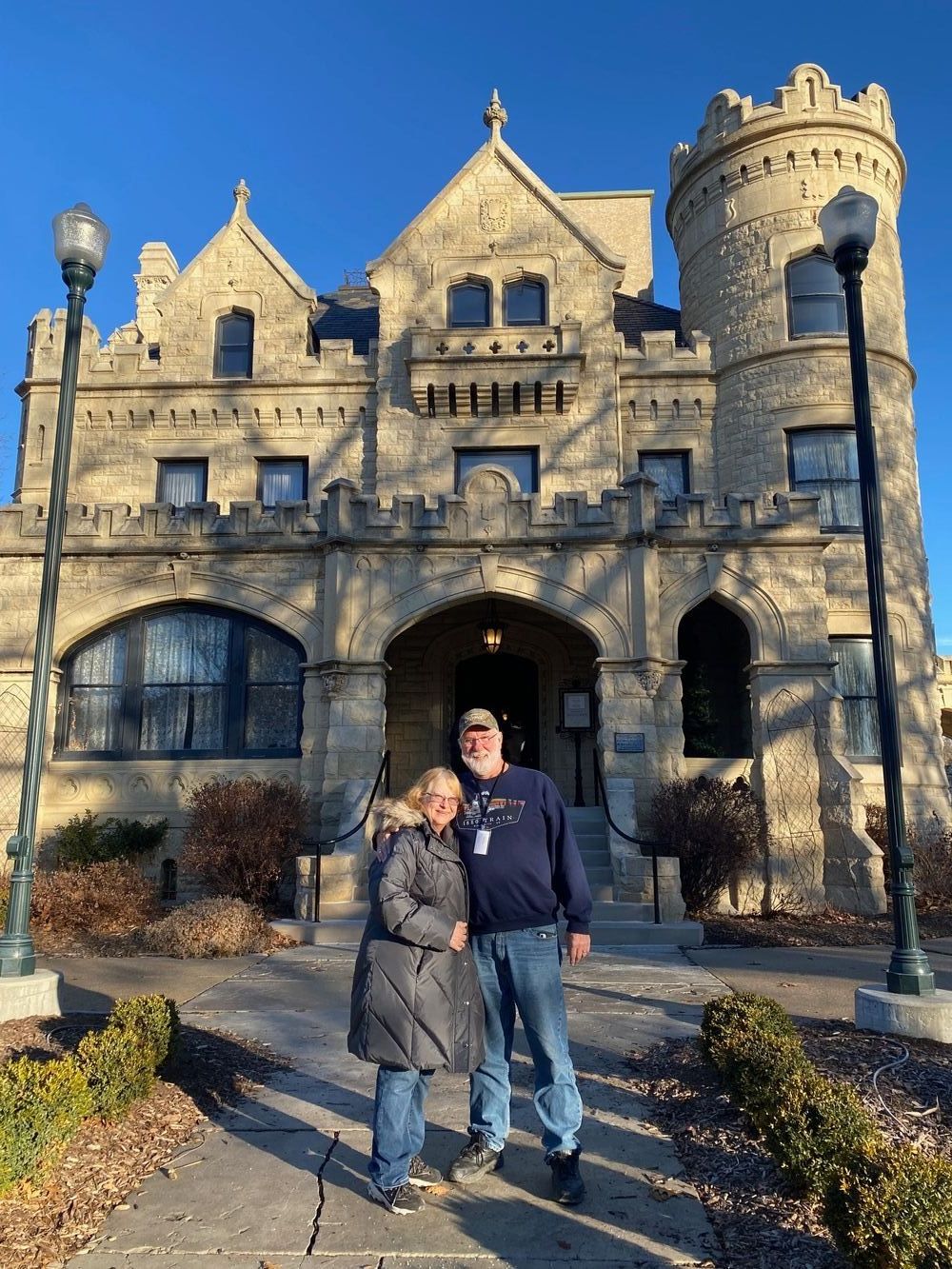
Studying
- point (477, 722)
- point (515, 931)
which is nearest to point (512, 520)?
point (477, 722)

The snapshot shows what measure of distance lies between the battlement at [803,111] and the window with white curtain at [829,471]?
20.1 ft

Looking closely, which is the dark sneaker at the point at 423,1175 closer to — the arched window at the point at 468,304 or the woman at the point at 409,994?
the woman at the point at 409,994

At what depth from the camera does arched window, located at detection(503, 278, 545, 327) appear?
18125mm

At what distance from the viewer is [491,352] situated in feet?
57.2

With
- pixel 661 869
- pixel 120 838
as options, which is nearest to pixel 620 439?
pixel 661 869

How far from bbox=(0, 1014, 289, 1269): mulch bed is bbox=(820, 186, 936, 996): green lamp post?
4051 millimetres

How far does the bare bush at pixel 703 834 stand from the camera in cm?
1164

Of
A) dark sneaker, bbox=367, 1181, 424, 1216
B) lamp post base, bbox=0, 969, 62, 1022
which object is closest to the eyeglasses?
dark sneaker, bbox=367, 1181, 424, 1216

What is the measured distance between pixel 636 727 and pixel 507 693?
4851 millimetres

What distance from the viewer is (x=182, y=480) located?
18281 mm

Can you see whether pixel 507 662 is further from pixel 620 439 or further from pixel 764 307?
pixel 764 307

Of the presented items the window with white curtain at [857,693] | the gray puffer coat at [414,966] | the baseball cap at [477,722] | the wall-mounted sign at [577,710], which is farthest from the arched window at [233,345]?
the gray puffer coat at [414,966]

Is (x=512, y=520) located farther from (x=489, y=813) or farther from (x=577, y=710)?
(x=489, y=813)

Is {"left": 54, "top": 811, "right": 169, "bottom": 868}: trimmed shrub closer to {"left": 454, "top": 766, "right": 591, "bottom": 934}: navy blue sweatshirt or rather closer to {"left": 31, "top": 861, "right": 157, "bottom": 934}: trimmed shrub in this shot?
{"left": 31, "top": 861, "right": 157, "bottom": 934}: trimmed shrub
